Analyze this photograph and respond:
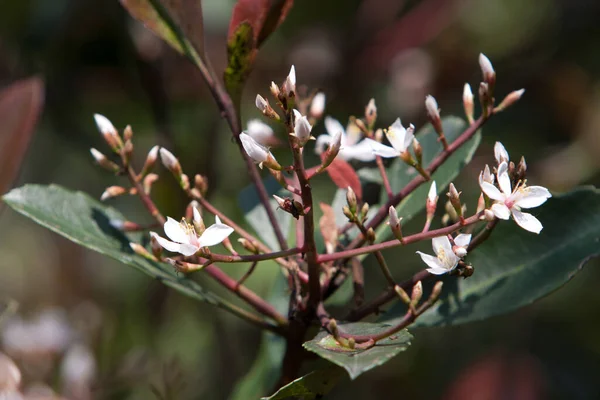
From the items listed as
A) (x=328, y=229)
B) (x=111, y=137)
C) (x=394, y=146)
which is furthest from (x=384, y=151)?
(x=111, y=137)

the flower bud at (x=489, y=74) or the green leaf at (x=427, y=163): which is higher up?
the flower bud at (x=489, y=74)

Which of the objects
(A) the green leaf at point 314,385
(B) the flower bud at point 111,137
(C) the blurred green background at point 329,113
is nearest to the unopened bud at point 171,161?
(B) the flower bud at point 111,137

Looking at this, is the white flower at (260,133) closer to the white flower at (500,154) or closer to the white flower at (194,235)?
the white flower at (194,235)

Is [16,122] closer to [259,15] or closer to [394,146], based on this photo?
[259,15]

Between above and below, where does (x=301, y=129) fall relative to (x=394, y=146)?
above

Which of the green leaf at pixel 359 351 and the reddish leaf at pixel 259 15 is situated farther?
the reddish leaf at pixel 259 15

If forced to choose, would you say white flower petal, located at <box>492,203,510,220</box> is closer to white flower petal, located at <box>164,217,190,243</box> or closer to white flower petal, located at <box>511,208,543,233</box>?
white flower petal, located at <box>511,208,543,233</box>

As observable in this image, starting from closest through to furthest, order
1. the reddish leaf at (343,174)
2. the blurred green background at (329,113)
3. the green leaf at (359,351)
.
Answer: the green leaf at (359,351)
the reddish leaf at (343,174)
the blurred green background at (329,113)
